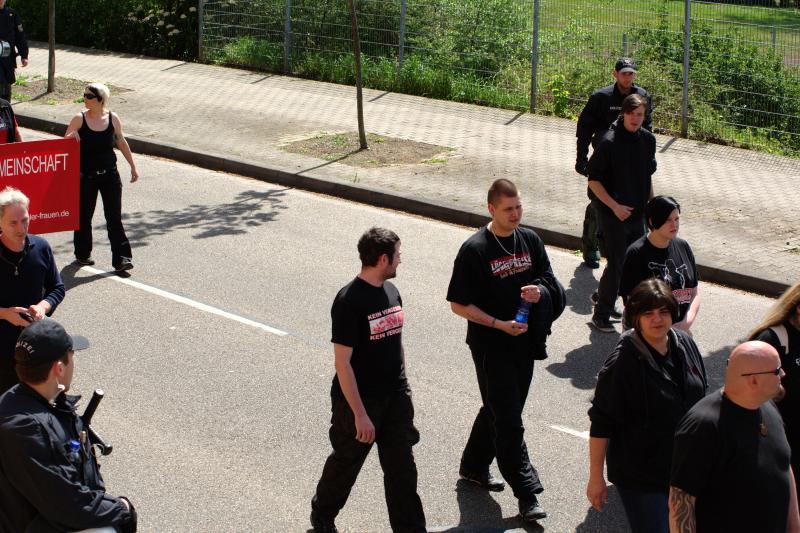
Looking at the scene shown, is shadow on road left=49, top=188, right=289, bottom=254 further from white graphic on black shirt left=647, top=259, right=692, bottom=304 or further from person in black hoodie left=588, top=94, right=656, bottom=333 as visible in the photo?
white graphic on black shirt left=647, top=259, right=692, bottom=304

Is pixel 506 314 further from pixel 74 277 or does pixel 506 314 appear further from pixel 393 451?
pixel 74 277

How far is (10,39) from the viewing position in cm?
1661

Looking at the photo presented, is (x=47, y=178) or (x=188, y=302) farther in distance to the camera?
(x=188, y=302)

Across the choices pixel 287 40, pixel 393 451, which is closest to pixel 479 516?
pixel 393 451

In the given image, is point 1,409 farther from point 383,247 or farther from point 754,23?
point 754,23

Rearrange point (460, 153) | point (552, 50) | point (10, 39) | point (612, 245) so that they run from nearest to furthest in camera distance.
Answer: point (612, 245)
point (460, 153)
point (10, 39)
point (552, 50)

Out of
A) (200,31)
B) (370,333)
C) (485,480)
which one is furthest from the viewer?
(200,31)

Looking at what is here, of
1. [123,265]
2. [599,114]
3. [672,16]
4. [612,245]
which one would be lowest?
[123,265]

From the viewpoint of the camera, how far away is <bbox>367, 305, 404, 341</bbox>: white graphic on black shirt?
568 cm

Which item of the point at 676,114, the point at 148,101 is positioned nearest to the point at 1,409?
the point at 676,114

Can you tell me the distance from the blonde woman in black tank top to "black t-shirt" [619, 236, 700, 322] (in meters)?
5.69

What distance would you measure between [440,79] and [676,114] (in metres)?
4.28

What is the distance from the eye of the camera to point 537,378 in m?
8.39

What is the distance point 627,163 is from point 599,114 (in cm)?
182
